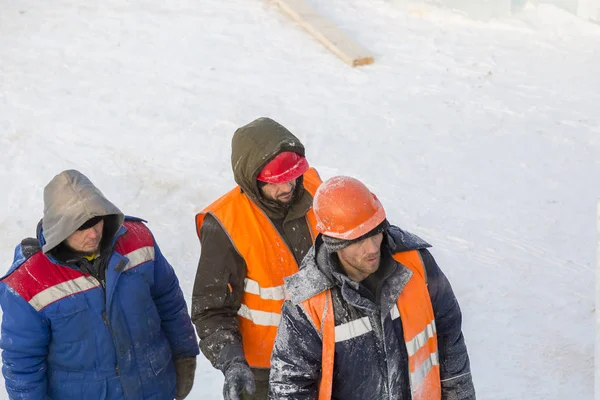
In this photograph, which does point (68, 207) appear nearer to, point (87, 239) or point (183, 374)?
point (87, 239)

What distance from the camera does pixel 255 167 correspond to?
11.0 ft

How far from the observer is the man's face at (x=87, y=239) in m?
3.38

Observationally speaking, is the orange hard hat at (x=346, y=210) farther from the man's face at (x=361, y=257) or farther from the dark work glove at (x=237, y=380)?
the dark work glove at (x=237, y=380)

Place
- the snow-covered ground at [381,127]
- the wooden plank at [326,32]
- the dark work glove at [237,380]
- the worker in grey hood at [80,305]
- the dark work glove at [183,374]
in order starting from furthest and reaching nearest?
the wooden plank at [326,32] → the snow-covered ground at [381,127] → the dark work glove at [183,374] → the worker in grey hood at [80,305] → the dark work glove at [237,380]

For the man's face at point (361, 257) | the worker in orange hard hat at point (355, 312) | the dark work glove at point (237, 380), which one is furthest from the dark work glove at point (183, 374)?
the man's face at point (361, 257)

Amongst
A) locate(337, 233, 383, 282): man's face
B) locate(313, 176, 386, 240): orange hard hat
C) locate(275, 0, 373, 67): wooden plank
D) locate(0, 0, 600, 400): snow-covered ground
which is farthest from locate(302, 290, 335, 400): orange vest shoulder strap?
locate(275, 0, 373, 67): wooden plank

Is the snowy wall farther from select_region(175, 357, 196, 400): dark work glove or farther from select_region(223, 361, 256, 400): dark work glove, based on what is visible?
select_region(223, 361, 256, 400): dark work glove

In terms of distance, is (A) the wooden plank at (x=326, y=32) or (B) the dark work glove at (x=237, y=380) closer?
(B) the dark work glove at (x=237, y=380)

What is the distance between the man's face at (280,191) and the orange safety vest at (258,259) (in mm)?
83

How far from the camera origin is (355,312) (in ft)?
9.18

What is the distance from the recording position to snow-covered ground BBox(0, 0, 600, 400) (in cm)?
590

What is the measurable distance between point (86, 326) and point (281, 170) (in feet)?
3.39

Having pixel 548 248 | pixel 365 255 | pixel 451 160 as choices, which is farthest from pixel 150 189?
pixel 365 255

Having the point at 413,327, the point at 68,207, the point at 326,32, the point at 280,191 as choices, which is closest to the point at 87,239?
the point at 68,207
